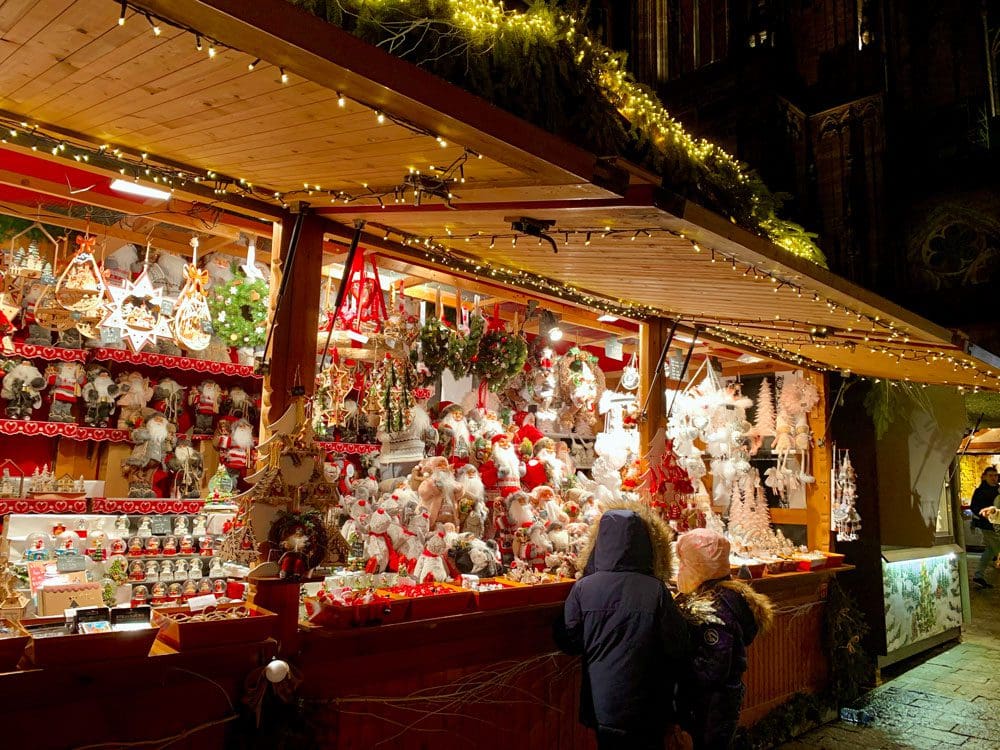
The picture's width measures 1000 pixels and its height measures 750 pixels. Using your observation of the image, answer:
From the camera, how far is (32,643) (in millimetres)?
2615

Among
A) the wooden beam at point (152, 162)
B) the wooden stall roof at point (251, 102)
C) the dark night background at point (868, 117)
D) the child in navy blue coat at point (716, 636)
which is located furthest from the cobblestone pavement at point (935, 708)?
the dark night background at point (868, 117)

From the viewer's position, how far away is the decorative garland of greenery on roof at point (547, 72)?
264cm

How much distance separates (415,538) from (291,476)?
189 centimetres

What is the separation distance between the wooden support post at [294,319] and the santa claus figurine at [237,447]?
2814mm

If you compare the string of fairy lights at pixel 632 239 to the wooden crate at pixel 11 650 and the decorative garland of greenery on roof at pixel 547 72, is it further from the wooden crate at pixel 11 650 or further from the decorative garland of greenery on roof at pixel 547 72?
the wooden crate at pixel 11 650

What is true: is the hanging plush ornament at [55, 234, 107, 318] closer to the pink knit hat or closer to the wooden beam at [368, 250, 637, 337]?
the wooden beam at [368, 250, 637, 337]

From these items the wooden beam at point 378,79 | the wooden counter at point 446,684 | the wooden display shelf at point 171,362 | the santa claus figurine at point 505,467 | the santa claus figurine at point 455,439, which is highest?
the wooden beam at point 378,79

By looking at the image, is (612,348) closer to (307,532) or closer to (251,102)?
(307,532)

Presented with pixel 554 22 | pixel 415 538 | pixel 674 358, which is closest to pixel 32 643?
pixel 415 538

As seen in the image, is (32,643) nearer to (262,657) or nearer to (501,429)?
(262,657)

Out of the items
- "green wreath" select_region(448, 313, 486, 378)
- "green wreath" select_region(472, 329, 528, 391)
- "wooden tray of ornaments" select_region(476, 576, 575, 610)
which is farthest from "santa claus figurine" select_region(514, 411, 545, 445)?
"wooden tray of ornaments" select_region(476, 576, 575, 610)

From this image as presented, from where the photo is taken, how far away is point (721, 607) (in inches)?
147

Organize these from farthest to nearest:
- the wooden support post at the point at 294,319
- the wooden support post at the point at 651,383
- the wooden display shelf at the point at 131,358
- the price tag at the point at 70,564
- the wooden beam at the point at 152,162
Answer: the wooden support post at the point at 651,383, the wooden display shelf at the point at 131,358, the price tag at the point at 70,564, the wooden support post at the point at 294,319, the wooden beam at the point at 152,162

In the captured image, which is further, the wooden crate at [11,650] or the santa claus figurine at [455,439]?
the santa claus figurine at [455,439]
